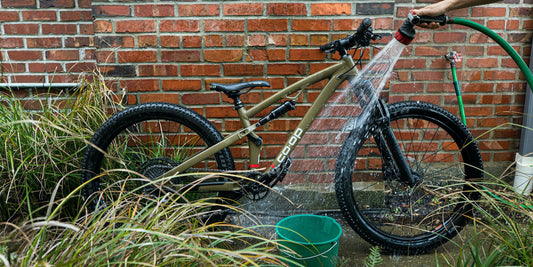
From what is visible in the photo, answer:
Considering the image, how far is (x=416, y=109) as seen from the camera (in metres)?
1.91

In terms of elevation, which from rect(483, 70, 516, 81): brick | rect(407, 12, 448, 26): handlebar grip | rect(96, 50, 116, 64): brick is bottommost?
rect(483, 70, 516, 81): brick

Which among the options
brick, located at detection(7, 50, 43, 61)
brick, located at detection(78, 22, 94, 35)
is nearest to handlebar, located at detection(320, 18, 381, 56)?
brick, located at detection(78, 22, 94, 35)

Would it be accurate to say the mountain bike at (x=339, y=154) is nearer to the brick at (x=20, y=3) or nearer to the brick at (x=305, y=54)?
the brick at (x=305, y=54)

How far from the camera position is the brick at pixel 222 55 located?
2316 mm

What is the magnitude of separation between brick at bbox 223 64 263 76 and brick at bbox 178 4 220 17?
330mm

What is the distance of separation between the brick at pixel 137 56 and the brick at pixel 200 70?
0.65 feet

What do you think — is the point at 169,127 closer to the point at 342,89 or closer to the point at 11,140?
the point at 11,140

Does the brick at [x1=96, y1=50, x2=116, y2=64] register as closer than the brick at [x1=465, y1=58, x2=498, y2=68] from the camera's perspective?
Yes

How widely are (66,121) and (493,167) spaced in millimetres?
2801

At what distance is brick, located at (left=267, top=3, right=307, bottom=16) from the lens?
88.9 inches

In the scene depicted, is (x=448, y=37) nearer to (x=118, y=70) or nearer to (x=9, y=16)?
(x=118, y=70)

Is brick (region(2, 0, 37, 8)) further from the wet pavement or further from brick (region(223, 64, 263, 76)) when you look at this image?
the wet pavement

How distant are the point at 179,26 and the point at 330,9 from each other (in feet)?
3.02

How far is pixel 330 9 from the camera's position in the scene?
2.28 meters
